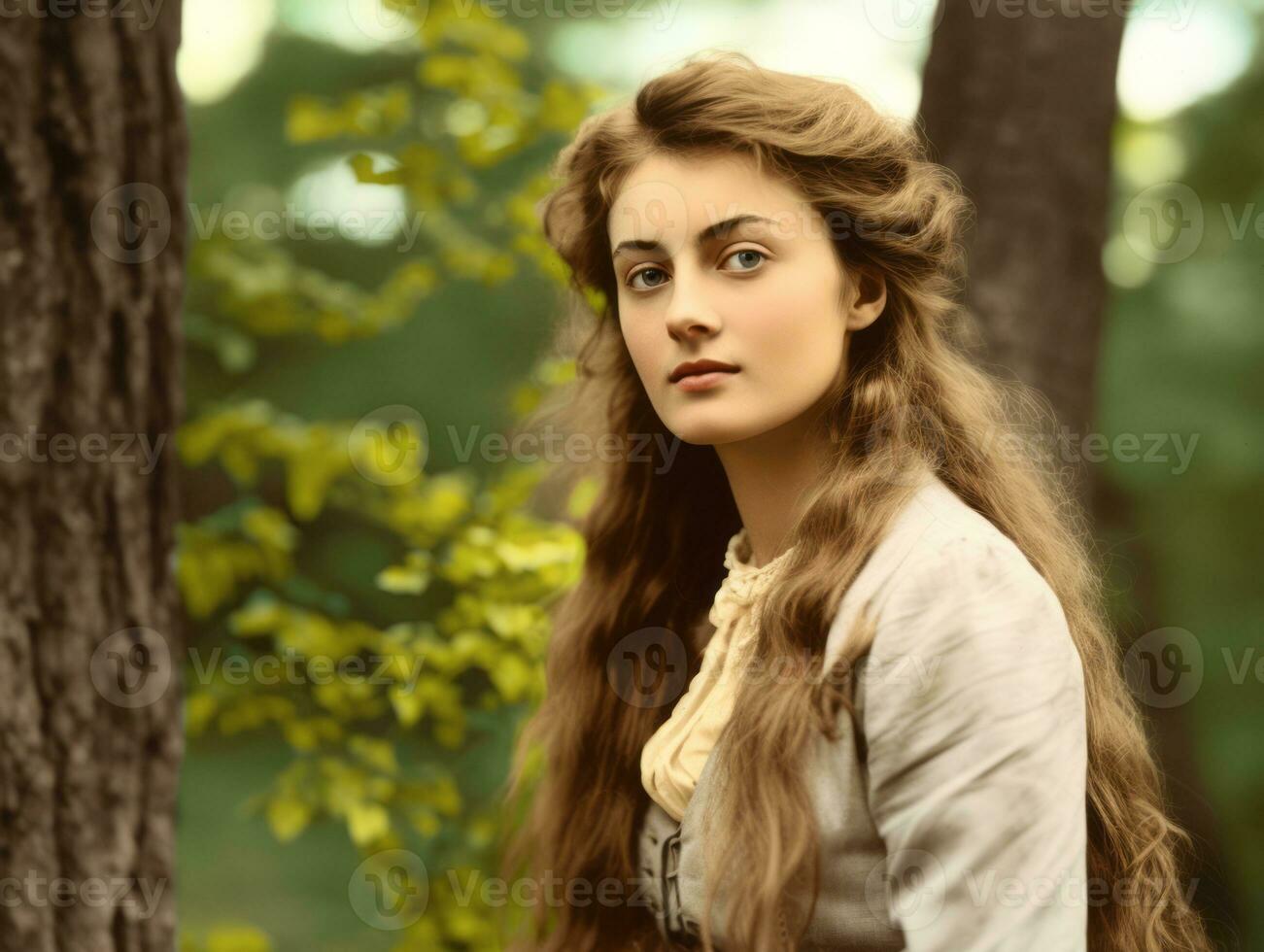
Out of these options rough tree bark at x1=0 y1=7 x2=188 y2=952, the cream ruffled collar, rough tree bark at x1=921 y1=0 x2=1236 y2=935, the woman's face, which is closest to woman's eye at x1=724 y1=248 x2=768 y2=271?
the woman's face

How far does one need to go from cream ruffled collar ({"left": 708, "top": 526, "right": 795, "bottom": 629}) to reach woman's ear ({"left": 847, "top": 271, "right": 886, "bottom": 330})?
36cm

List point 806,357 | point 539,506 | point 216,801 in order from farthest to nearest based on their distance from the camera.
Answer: point 216,801, point 539,506, point 806,357

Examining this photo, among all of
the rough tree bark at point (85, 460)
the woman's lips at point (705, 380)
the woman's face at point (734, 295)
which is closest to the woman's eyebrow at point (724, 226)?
the woman's face at point (734, 295)

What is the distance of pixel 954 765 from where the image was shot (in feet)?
4.99

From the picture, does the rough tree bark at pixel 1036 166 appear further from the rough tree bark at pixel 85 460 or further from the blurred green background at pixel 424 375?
the rough tree bark at pixel 85 460

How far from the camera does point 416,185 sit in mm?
3180

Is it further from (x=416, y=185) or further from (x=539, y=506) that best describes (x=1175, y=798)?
(x=416, y=185)

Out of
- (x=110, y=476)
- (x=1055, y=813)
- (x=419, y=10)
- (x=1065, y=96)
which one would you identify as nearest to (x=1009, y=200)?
(x=1065, y=96)

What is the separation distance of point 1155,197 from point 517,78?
2.05 m

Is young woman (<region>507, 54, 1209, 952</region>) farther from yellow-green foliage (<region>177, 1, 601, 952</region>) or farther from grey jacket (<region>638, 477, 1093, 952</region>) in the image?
yellow-green foliage (<region>177, 1, 601, 952</region>)

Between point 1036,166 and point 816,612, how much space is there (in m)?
1.53

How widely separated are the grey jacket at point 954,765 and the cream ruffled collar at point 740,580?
0.26 m

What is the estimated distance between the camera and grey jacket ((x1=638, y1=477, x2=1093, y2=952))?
58.9 inches

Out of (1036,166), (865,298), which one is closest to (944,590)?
(865,298)
